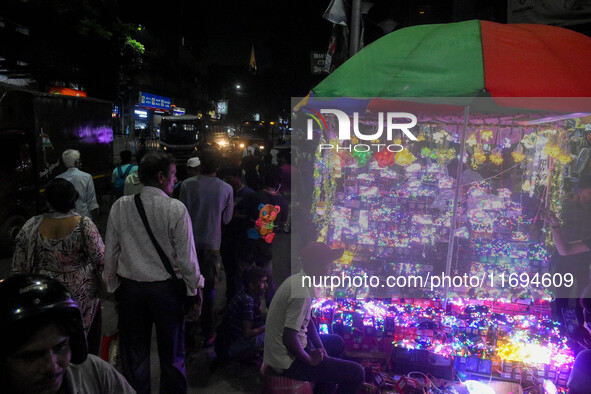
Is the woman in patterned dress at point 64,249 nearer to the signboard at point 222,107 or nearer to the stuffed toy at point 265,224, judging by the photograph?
the stuffed toy at point 265,224

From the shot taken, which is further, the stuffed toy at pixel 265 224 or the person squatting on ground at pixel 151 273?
the stuffed toy at pixel 265 224

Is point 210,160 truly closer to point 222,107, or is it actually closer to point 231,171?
point 231,171

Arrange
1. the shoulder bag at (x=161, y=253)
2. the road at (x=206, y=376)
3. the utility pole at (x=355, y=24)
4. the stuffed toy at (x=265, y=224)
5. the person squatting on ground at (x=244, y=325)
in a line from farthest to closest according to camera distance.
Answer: the utility pole at (x=355, y=24), the stuffed toy at (x=265, y=224), the person squatting on ground at (x=244, y=325), the road at (x=206, y=376), the shoulder bag at (x=161, y=253)

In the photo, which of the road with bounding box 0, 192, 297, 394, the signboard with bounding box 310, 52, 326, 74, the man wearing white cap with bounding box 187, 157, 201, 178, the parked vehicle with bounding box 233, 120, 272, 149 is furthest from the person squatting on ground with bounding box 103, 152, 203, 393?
the parked vehicle with bounding box 233, 120, 272, 149

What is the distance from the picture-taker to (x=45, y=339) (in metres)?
1.33

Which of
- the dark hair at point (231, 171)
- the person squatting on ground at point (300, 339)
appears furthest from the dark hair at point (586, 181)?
the dark hair at point (231, 171)

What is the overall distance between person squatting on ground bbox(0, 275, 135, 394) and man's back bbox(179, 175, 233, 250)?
9.91 ft

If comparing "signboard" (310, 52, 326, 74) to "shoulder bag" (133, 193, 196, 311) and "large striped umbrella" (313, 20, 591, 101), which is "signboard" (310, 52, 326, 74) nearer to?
"large striped umbrella" (313, 20, 591, 101)

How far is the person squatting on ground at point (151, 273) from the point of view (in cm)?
298

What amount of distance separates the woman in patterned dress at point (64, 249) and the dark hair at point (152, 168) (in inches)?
26.1

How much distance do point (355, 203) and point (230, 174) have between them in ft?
5.97

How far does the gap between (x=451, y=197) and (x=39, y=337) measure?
15.9ft

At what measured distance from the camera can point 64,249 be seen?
3109mm

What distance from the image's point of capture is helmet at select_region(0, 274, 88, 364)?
1.28 m
